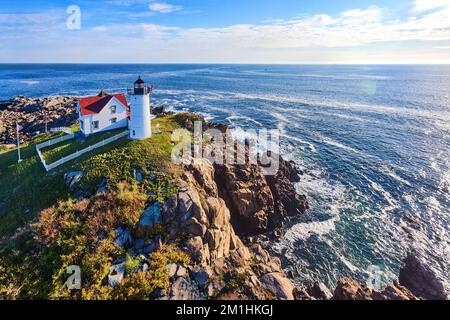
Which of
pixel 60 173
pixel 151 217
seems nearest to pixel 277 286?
pixel 151 217

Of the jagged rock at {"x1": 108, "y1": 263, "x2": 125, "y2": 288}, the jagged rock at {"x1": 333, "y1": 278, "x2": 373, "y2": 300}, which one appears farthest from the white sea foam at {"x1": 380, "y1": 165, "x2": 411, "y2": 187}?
the jagged rock at {"x1": 108, "y1": 263, "x2": 125, "y2": 288}

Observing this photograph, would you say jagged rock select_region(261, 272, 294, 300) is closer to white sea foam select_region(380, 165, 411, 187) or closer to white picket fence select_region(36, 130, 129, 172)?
white picket fence select_region(36, 130, 129, 172)

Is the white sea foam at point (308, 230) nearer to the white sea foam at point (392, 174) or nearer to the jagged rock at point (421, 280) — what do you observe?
the jagged rock at point (421, 280)

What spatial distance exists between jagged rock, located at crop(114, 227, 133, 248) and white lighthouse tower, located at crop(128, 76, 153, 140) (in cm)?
1377

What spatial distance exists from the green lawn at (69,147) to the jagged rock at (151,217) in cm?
1516

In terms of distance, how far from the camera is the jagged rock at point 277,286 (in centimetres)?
1819

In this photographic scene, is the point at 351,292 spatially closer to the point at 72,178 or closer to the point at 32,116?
the point at 72,178

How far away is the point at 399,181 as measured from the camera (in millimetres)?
39750

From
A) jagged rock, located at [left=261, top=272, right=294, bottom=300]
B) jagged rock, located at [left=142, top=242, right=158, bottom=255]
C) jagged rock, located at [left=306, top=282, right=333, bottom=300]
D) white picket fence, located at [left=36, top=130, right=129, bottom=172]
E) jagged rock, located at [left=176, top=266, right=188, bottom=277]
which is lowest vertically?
jagged rock, located at [left=306, top=282, right=333, bottom=300]

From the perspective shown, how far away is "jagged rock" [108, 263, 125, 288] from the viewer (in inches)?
665

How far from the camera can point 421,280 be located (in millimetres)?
23766

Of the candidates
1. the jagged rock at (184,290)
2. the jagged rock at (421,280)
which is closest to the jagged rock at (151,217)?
the jagged rock at (184,290)

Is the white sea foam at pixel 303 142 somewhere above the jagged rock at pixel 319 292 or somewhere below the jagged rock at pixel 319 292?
above

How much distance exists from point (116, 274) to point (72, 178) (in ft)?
37.0
